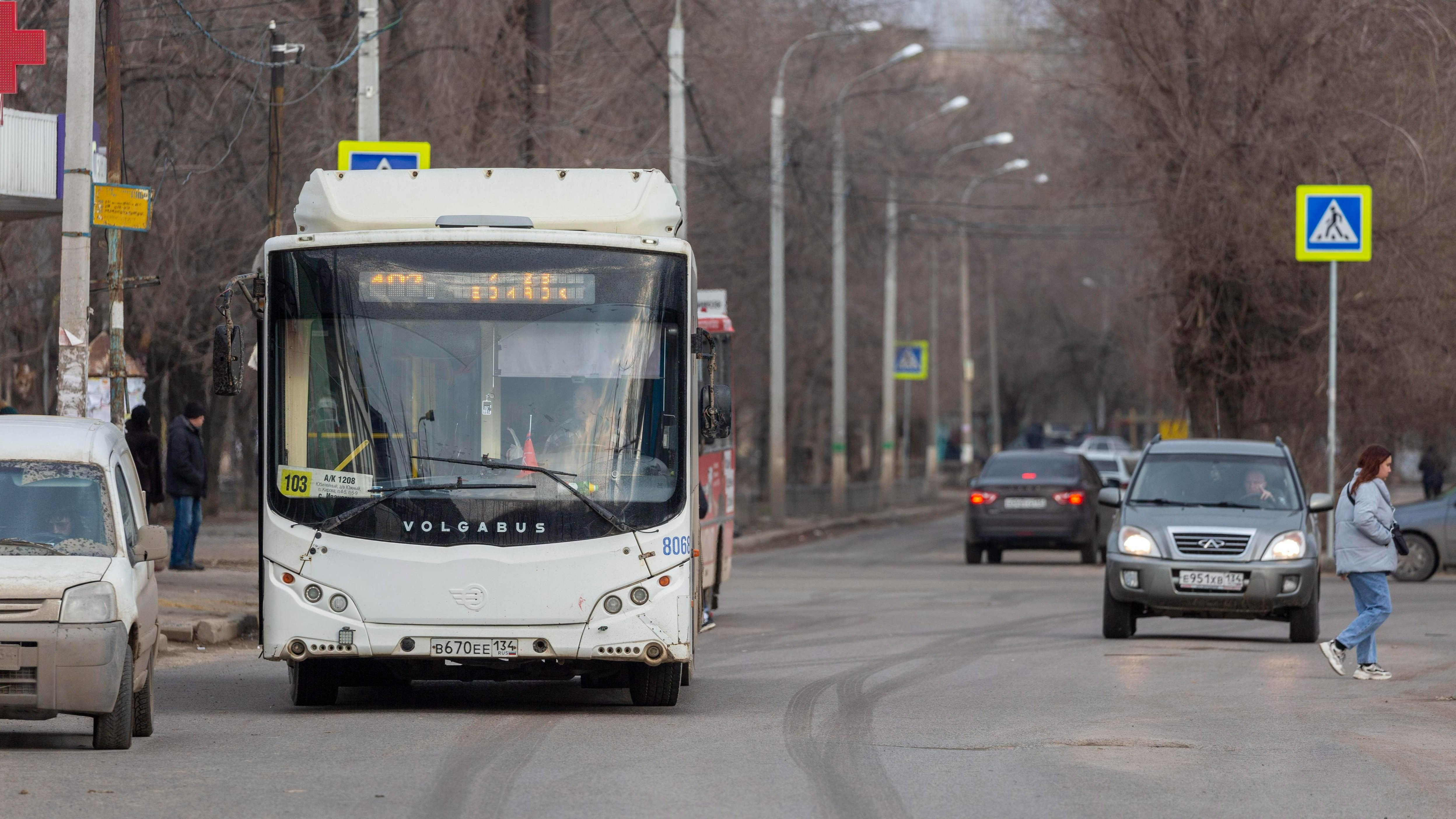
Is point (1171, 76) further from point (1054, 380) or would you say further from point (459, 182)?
point (1054, 380)

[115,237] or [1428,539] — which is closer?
[115,237]

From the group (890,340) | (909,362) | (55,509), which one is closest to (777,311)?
(909,362)

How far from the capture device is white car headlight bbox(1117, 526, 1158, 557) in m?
16.2

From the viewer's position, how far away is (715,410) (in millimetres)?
11023

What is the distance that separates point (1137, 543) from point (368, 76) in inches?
345

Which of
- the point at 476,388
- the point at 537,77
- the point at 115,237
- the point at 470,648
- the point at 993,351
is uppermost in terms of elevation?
the point at 537,77

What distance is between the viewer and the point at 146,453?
2091 cm

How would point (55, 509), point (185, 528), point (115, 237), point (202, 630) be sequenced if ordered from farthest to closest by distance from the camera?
point (185, 528), point (115, 237), point (202, 630), point (55, 509)

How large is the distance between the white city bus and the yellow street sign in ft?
16.1

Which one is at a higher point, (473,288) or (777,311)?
(777,311)

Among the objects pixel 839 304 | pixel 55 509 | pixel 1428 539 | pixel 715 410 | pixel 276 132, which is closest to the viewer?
pixel 55 509

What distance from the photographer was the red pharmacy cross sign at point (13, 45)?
1622cm

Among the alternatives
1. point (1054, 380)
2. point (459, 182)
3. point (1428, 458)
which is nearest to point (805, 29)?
point (1428, 458)

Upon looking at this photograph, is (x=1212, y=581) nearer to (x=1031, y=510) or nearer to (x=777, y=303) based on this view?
(x=1031, y=510)
